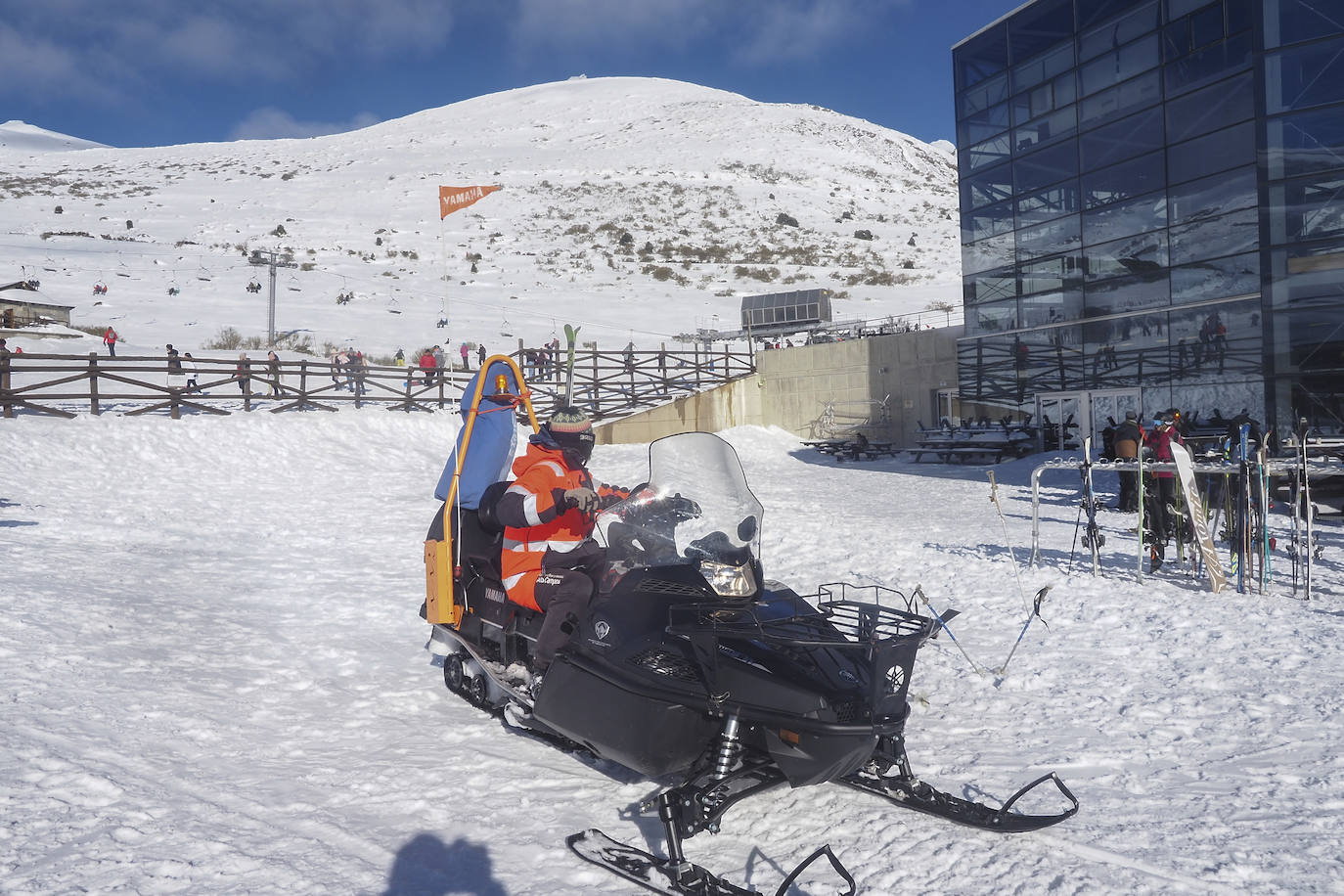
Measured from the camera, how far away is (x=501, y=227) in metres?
57.1

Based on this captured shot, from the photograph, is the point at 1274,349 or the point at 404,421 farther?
the point at 404,421

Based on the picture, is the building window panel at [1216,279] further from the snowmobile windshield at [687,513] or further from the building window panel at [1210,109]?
the snowmobile windshield at [687,513]

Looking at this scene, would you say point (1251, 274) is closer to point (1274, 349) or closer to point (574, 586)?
point (1274, 349)

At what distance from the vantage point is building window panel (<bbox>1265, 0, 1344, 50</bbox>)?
1538 cm

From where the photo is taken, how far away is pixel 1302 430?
26.0ft

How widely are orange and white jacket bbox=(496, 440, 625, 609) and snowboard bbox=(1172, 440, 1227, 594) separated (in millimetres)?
5757

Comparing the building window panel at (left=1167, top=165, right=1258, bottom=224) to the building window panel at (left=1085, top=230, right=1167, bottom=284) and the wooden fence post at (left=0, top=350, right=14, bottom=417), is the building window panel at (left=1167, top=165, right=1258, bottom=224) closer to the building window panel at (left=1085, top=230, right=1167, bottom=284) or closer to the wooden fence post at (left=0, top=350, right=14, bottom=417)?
the building window panel at (left=1085, top=230, right=1167, bottom=284)

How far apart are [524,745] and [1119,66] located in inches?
838

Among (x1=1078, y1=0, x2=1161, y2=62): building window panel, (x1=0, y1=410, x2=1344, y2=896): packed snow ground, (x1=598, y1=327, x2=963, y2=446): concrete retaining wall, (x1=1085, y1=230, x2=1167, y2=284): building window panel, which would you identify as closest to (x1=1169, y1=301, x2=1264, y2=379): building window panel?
(x1=1085, y1=230, x2=1167, y2=284): building window panel

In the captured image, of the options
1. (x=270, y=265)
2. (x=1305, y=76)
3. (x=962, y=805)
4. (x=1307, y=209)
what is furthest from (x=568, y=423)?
(x=270, y=265)

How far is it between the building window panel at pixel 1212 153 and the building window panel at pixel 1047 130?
305 cm

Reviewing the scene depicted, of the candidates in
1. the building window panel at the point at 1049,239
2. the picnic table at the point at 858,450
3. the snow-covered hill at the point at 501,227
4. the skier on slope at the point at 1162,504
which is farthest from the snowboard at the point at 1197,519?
the snow-covered hill at the point at 501,227

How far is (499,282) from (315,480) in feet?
99.4

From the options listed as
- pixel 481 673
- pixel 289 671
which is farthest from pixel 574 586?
pixel 289 671
